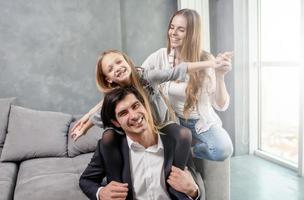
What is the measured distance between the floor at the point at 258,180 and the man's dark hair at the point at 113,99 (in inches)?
23.0

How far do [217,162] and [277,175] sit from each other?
0.34 metres

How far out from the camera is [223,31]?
135 cm

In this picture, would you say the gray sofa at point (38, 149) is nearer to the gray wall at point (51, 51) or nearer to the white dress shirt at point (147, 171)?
the gray wall at point (51, 51)

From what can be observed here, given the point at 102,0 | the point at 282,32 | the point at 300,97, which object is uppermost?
the point at 102,0

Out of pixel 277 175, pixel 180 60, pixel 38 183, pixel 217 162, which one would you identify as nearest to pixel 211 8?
pixel 180 60

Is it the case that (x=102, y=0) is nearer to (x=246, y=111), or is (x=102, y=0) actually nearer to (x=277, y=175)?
(x=246, y=111)

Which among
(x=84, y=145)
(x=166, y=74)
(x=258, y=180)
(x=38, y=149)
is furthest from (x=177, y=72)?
(x=38, y=149)

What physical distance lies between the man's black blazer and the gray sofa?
0.40 m

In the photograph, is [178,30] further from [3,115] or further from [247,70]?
[3,115]

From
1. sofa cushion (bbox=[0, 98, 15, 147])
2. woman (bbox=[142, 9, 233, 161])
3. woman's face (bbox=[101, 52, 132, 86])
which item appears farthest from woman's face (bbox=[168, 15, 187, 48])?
sofa cushion (bbox=[0, 98, 15, 147])

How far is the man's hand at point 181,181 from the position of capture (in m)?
1.21

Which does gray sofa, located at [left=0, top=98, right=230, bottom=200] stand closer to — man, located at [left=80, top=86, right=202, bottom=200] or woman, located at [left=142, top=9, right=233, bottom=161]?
man, located at [left=80, top=86, right=202, bottom=200]

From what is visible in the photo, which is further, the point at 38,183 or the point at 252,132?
the point at 38,183

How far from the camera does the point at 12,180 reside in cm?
184
